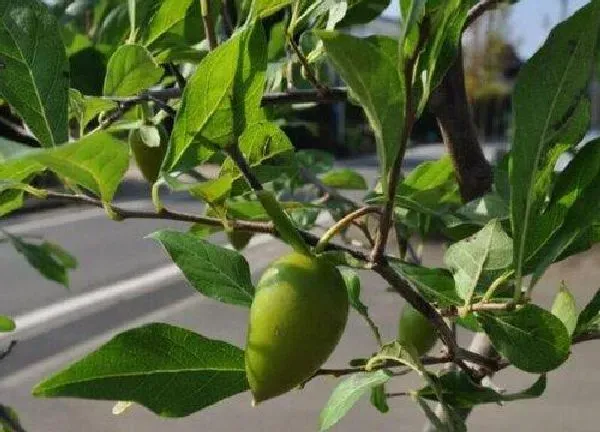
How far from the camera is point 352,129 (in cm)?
1332

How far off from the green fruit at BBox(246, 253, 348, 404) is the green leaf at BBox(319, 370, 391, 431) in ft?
0.23

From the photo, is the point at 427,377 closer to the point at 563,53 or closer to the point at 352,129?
the point at 563,53

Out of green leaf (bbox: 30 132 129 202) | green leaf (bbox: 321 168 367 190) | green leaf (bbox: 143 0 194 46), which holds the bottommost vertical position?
green leaf (bbox: 321 168 367 190)

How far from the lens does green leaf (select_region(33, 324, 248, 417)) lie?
38cm

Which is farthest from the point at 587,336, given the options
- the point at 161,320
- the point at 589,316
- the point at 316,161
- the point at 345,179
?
the point at 161,320

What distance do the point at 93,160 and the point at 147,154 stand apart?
0.25m

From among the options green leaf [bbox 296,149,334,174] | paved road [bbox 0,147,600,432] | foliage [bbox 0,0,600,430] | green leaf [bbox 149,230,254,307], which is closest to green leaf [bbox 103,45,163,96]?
foliage [bbox 0,0,600,430]

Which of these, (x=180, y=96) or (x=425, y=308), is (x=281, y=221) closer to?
(x=425, y=308)

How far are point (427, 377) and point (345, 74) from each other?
139 mm

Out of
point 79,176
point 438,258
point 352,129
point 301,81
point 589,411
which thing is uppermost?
point 79,176

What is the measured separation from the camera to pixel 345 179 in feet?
3.29

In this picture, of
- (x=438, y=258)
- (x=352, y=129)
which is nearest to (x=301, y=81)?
(x=438, y=258)

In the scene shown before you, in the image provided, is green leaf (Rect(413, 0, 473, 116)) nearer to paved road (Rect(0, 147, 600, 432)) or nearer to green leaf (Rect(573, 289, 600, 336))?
green leaf (Rect(573, 289, 600, 336))

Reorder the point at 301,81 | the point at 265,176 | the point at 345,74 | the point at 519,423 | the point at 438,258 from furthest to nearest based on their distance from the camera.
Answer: the point at 438,258, the point at 519,423, the point at 301,81, the point at 265,176, the point at 345,74
